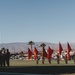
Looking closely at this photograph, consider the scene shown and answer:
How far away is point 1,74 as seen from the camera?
26250 millimetres

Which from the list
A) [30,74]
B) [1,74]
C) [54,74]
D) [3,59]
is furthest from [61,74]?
[3,59]

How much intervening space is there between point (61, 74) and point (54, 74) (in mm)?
507

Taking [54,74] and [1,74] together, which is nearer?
[54,74]

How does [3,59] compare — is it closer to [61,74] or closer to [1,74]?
[1,74]

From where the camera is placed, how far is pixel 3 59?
39.2 metres

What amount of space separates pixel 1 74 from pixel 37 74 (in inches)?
124

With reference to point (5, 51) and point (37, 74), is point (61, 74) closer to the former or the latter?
point (37, 74)

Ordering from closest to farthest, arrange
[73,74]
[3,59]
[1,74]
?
[73,74] < [1,74] < [3,59]

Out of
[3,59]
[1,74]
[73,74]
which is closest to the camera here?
[73,74]

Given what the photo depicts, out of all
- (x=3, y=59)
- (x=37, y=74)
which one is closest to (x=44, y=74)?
(x=37, y=74)

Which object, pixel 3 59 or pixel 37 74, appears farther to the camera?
pixel 3 59

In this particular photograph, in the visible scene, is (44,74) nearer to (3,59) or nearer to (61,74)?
(61,74)

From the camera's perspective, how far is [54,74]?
24.4 meters

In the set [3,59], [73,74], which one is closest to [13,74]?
[73,74]
